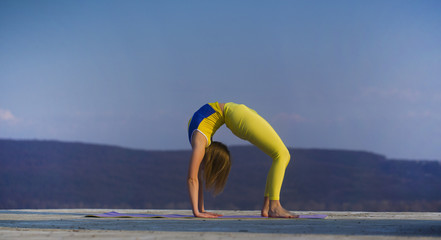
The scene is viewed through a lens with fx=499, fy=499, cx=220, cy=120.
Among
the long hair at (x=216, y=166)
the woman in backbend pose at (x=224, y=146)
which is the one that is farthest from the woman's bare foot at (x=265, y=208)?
the long hair at (x=216, y=166)

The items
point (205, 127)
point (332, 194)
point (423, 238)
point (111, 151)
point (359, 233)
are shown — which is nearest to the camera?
Result: point (423, 238)

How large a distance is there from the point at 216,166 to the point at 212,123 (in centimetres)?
37

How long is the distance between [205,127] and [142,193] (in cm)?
579

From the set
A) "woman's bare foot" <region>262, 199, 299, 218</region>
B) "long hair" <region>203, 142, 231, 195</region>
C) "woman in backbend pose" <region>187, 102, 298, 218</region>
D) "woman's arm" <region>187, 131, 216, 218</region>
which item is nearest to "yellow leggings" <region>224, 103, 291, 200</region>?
"woman in backbend pose" <region>187, 102, 298, 218</region>

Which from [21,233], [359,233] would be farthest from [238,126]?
[21,233]

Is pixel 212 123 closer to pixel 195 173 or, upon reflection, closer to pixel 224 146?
pixel 224 146

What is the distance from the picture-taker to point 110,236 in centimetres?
240

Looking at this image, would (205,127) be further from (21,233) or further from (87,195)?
(87,195)

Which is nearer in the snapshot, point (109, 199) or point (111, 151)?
point (109, 199)

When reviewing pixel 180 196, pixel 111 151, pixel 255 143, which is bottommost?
pixel 180 196

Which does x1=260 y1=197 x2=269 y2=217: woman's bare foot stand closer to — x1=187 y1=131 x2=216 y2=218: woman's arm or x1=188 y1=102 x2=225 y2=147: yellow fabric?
x1=187 y1=131 x2=216 y2=218: woman's arm

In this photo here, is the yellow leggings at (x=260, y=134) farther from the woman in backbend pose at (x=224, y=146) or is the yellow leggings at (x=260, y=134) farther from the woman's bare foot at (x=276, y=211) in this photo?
the woman's bare foot at (x=276, y=211)

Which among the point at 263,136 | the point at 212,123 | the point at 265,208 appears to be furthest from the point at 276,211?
the point at 212,123

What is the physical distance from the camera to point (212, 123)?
4.06m
